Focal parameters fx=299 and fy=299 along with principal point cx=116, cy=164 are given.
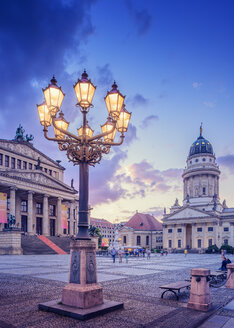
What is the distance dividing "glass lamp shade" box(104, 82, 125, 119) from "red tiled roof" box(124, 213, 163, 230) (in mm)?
107863

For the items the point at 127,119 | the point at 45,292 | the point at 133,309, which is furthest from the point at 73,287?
the point at 127,119

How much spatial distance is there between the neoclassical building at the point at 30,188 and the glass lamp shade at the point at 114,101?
44365mm

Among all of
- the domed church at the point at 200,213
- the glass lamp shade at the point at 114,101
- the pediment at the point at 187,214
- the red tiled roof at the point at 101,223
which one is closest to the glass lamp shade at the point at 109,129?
the glass lamp shade at the point at 114,101

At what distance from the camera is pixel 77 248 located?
8805 mm

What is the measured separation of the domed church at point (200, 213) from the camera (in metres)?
94.1

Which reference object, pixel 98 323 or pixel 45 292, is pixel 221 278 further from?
pixel 98 323

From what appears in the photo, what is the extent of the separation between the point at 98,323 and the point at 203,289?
3671 millimetres

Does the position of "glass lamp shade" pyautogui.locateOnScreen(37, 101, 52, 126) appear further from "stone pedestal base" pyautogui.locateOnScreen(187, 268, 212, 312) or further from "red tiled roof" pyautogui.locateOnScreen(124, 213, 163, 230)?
"red tiled roof" pyautogui.locateOnScreen(124, 213, 163, 230)

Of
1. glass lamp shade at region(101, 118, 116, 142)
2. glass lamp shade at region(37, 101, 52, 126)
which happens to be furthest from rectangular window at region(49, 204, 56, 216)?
glass lamp shade at region(37, 101, 52, 126)

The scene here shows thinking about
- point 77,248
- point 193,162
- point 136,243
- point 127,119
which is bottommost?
point 136,243

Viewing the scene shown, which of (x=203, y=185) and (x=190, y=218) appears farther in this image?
(x=203, y=185)

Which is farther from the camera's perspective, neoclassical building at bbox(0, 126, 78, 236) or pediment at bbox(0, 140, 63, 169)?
pediment at bbox(0, 140, 63, 169)

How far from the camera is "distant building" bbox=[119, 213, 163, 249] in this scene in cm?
11181

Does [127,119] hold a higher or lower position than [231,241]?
higher
